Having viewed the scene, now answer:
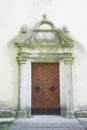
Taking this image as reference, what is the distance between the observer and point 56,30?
30.3ft

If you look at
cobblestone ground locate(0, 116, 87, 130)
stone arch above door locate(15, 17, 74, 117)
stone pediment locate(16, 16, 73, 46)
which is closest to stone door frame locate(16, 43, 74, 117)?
stone arch above door locate(15, 17, 74, 117)

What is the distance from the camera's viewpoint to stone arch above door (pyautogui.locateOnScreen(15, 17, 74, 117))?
8.92m

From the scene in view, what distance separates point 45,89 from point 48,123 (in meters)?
1.65

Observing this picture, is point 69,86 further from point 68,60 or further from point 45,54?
point 45,54

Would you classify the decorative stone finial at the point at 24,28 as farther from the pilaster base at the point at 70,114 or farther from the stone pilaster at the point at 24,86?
the pilaster base at the point at 70,114

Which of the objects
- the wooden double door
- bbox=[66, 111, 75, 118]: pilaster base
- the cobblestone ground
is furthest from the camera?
the wooden double door

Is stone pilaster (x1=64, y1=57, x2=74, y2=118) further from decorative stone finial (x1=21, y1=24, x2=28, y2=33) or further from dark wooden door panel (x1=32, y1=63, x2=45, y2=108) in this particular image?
decorative stone finial (x1=21, y1=24, x2=28, y2=33)

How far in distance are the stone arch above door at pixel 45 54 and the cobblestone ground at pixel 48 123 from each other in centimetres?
50

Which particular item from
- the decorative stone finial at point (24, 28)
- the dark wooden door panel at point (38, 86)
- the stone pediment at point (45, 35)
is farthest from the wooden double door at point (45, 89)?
the decorative stone finial at point (24, 28)

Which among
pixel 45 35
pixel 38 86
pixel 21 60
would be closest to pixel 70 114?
pixel 38 86

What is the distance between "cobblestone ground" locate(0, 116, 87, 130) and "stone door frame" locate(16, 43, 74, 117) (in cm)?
46

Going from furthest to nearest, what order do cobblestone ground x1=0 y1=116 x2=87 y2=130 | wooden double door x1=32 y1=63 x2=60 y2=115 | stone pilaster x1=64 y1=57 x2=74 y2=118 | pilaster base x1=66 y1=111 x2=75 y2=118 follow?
wooden double door x1=32 y1=63 x2=60 y2=115 < stone pilaster x1=64 y1=57 x2=74 y2=118 < pilaster base x1=66 y1=111 x2=75 y2=118 < cobblestone ground x1=0 y1=116 x2=87 y2=130

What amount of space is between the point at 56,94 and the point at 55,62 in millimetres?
1208

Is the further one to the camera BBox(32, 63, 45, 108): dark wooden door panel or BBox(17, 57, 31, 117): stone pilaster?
BBox(32, 63, 45, 108): dark wooden door panel
